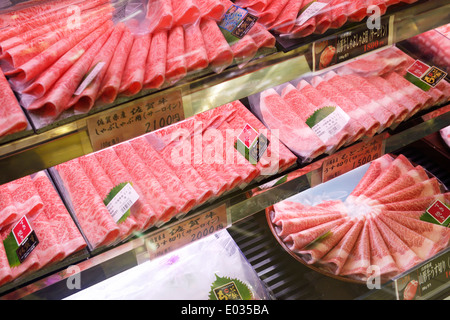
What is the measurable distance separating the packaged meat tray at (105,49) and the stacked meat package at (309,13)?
8 cm

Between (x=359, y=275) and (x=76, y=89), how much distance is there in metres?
1.40

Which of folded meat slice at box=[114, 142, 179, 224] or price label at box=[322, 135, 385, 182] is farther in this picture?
price label at box=[322, 135, 385, 182]

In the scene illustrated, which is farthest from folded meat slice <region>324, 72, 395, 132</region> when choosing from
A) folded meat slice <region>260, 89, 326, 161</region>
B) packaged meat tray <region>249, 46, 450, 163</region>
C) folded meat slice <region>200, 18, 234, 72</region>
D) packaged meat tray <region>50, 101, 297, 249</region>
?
folded meat slice <region>200, 18, 234, 72</region>

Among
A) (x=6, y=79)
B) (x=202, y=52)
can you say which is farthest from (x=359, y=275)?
(x=6, y=79)

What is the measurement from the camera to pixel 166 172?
1.60m

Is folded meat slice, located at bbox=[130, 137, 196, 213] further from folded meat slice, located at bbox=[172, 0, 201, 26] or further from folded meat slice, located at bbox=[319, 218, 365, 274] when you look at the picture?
folded meat slice, located at bbox=[319, 218, 365, 274]

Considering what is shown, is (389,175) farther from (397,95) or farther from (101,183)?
(101,183)

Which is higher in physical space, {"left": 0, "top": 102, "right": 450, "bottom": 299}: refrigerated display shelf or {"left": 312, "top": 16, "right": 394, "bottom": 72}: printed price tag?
{"left": 312, "top": 16, "right": 394, "bottom": 72}: printed price tag

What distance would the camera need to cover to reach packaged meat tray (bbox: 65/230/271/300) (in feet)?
6.21

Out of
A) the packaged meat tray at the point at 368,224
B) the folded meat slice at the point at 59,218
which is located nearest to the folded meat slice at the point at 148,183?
the folded meat slice at the point at 59,218

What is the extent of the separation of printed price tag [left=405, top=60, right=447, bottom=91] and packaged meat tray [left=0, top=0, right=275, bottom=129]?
0.96 meters

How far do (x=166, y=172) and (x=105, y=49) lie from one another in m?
0.50

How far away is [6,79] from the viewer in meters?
1.18
